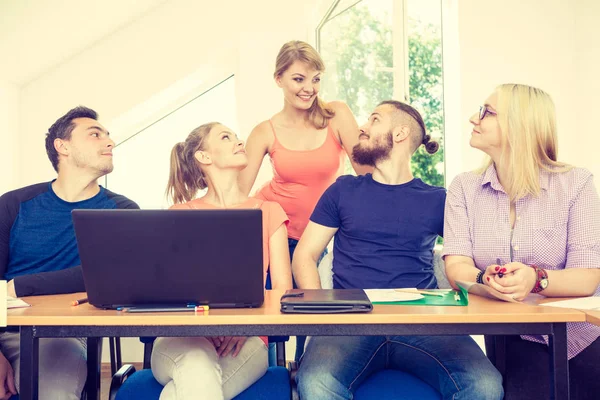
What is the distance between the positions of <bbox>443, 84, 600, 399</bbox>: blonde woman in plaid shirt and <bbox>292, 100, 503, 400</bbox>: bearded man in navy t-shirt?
0.58 ft

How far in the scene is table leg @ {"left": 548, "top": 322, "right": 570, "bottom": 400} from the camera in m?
1.53

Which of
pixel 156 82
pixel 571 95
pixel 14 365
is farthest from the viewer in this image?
pixel 156 82

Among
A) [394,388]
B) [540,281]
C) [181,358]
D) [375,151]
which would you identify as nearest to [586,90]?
[375,151]

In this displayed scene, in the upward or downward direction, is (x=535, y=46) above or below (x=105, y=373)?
above

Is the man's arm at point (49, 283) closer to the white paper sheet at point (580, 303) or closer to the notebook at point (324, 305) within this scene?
the notebook at point (324, 305)

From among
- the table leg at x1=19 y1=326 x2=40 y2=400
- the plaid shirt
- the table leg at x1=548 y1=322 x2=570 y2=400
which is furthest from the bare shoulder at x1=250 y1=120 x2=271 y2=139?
the table leg at x1=548 y1=322 x2=570 y2=400

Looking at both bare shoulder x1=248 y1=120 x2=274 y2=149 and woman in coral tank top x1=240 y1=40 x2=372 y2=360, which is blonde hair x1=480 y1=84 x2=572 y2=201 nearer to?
woman in coral tank top x1=240 y1=40 x2=372 y2=360

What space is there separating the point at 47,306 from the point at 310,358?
76 centimetres

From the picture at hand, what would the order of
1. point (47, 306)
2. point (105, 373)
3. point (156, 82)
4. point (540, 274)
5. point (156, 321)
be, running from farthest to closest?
point (156, 82) < point (105, 373) < point (540, 274) < point (47, 306) < point (156, 321)

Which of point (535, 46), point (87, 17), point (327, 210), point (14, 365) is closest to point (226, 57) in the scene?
point (87, 17)

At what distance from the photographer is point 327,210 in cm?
240

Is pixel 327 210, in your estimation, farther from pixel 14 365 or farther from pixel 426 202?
pixel 14 365

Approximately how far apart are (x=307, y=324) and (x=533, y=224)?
945mm

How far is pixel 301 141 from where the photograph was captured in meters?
2.85
